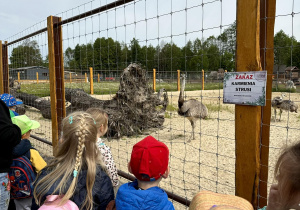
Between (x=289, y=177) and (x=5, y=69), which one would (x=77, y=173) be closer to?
(x=289, y=177)

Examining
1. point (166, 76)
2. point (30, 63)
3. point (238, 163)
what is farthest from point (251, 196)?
point (30, 63)

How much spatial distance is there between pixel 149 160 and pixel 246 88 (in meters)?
0.78

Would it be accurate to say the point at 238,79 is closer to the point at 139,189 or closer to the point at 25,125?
the point at 139,189

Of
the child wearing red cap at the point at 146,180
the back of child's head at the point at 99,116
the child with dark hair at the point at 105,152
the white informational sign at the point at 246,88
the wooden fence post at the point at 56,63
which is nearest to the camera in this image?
the child wearing red cap at the point at 146,180

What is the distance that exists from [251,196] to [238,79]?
30.5 inches

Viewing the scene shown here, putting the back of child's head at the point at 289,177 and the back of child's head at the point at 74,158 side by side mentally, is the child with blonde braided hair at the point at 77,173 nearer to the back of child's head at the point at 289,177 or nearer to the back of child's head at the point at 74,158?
the back of child's head at the point at 74,158

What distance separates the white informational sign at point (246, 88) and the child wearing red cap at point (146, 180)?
0.62m

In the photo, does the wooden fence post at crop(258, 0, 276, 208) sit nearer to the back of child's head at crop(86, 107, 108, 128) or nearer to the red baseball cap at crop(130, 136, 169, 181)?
the red baseball cap at crop(130, 136, 169, 181)

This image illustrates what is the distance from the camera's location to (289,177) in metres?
0.81

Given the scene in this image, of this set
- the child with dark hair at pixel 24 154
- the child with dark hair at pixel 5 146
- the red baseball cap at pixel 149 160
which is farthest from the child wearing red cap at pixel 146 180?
the child with dark hair at pixel 24 154

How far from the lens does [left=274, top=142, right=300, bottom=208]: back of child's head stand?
799mm

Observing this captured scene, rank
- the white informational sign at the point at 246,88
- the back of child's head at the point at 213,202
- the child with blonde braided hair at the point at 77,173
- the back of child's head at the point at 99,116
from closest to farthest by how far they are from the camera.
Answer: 1. the back of child's head at the point at 213,202
2. the child with blonde braided hair at the point at 77,173
3. the white informational sign at the point at 246,88
4. the back of child's head at the point at 99,116

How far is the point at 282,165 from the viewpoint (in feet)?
2.77

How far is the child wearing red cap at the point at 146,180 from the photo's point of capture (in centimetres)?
141
